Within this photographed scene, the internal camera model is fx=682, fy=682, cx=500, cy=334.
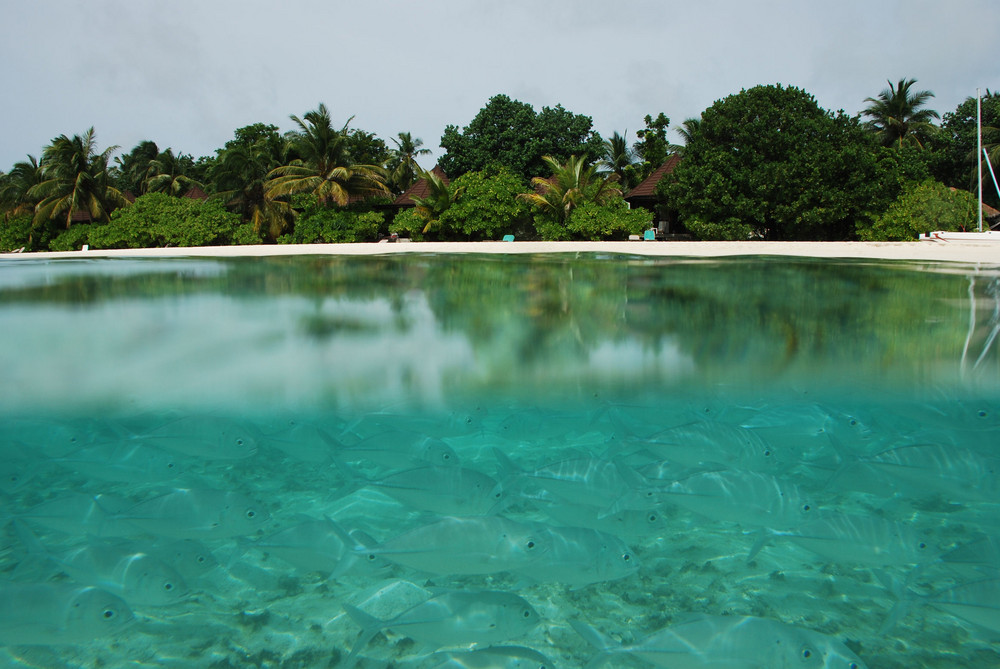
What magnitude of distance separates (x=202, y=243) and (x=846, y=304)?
2371 centimetres

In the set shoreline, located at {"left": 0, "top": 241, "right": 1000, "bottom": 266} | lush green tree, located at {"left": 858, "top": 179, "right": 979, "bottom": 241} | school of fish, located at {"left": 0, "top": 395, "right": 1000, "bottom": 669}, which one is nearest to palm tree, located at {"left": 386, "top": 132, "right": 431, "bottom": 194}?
shoreline, located at {"left": 0, "top": 241, "right": 1000, "bottom": 266}

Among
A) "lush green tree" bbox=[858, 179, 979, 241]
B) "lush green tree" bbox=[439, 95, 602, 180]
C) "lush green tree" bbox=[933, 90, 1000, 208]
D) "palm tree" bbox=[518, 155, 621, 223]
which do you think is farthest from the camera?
"lush green tree" bbox=[439, 95, 602, 180]

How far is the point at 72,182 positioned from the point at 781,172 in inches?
1078

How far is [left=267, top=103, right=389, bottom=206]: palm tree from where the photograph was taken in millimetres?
25266

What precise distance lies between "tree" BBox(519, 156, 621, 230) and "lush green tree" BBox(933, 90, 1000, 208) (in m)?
17.1

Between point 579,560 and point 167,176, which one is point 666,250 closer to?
point 579,560

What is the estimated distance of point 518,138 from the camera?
102 ft

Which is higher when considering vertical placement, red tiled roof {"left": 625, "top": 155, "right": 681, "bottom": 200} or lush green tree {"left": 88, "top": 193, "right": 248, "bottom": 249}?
red tiled roof {"left": 625, "top": 155, "right": 681, "bottom": 200}

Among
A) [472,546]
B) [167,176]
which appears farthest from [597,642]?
[167,176]

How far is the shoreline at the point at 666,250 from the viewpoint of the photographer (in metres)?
16.5

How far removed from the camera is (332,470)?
4.15 meters

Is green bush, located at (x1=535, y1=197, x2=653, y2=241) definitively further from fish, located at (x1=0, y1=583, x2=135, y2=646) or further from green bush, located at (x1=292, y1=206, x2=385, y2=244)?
fish, located at (x1=0, y1=583, x2=135, y2=646)

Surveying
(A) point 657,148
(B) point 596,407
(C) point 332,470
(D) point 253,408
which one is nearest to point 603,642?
(C) point 332,470

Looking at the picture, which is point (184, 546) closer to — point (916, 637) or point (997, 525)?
point (916, 637)
